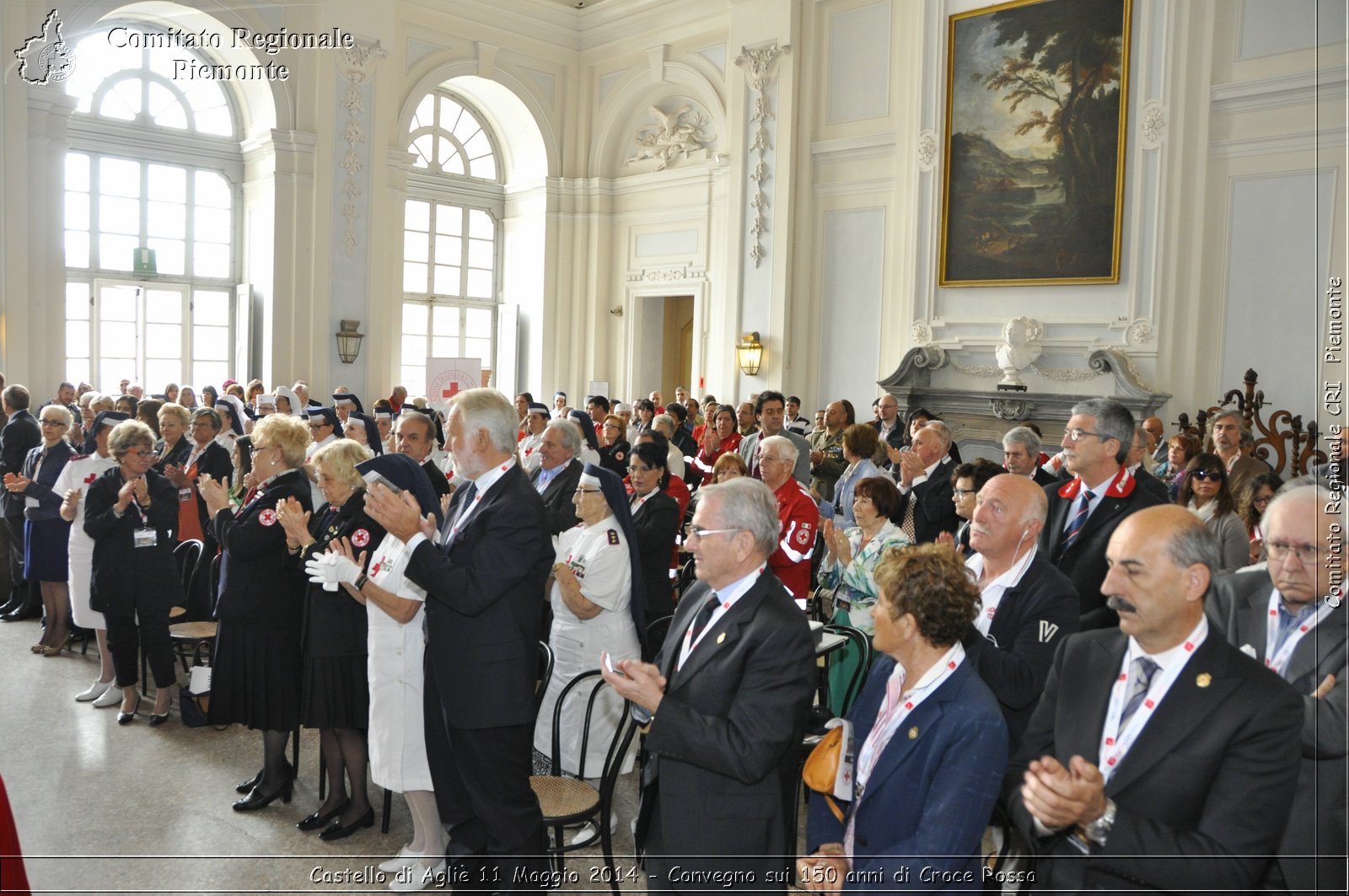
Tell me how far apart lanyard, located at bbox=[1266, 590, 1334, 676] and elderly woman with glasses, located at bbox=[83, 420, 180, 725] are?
5.65m

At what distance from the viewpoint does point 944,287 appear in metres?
13.1

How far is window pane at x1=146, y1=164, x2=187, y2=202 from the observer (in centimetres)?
1531

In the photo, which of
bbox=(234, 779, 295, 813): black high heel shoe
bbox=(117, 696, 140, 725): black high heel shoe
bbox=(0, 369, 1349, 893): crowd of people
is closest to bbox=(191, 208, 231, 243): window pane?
bbox=(0, 369, 1349, 893): crowd of people

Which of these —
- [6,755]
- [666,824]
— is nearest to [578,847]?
[666,824]

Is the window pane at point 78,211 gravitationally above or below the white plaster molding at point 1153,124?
A: below

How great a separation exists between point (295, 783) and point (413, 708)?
1564 millimetres

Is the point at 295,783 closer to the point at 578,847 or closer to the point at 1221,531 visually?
the point at 578,847

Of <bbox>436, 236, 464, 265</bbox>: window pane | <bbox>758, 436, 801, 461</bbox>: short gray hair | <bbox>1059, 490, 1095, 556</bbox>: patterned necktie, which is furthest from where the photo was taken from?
<bbox>436, 236, 464, 265</bbox>: window pane

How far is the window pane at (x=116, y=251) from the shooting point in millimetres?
15016

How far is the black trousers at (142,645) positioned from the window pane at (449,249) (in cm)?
1373

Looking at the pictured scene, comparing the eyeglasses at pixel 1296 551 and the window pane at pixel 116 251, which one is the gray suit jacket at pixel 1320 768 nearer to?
the eyeglasses at pixel 1296 551

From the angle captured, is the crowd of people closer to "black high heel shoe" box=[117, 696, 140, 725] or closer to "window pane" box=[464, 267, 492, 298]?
"black high heel shoe" box=[117, 696, 140, 725]

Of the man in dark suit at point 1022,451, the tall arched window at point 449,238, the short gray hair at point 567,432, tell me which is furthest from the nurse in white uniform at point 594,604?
the tall arched window at point 449,238

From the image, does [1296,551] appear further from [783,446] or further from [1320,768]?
[783,446]
